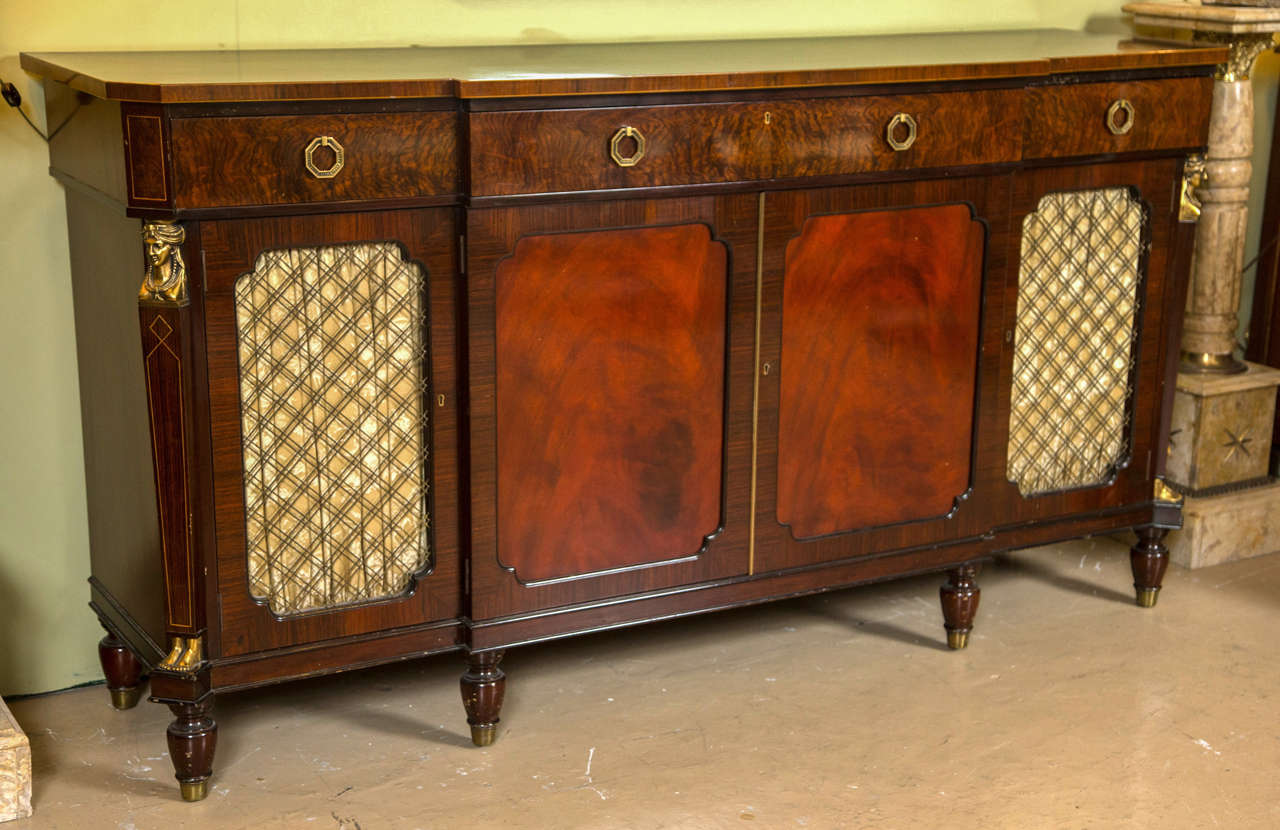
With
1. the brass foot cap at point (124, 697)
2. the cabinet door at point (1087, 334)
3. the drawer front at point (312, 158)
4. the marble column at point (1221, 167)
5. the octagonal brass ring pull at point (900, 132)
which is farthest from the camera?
the marble column at point (1221, 167)

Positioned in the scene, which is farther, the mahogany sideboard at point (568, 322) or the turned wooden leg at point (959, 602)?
the turned wooden leg at point (959, 602)

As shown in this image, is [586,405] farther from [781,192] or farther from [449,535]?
[781,192]

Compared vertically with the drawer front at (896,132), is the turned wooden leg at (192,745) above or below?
below

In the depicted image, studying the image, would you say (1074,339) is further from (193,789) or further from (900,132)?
(193,789)

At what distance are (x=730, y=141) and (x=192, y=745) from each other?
127 cm

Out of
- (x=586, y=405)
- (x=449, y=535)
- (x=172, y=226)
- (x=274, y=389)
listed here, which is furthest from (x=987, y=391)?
(x=172, y=226)

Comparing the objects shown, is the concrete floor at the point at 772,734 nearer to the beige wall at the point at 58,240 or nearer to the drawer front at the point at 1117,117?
the beige wall at the point at 58,240

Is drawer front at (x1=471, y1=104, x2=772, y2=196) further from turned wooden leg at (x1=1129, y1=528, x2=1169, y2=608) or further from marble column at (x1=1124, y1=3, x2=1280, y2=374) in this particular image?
turned wooden leg at (x1=1129, y1=528, x2=1169, y2=608)

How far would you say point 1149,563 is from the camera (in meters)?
3.18

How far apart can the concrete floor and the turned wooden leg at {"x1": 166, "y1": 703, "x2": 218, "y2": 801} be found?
0.04m

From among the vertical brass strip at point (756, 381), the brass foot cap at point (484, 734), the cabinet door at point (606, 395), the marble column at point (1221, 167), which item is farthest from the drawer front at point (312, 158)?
the marble column at point (1221, 167)

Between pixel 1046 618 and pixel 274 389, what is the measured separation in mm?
1685

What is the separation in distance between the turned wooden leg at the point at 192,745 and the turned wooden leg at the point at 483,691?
0.41 metres

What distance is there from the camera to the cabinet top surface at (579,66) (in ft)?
7.18
